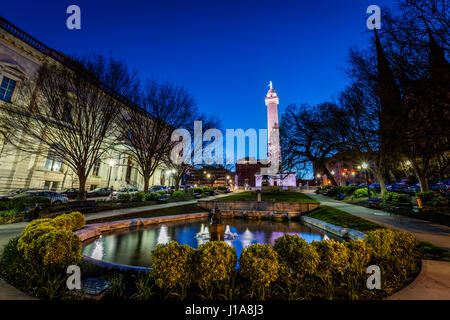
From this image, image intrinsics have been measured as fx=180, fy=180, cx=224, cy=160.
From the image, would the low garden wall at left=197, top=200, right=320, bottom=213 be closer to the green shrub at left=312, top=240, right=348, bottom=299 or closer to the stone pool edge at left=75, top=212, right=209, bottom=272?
the stone pool edge at left=75, top=212, right=209, bottom=272

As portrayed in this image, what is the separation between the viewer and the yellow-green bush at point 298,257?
350 cm

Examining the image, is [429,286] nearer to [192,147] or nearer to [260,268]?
[260,268]

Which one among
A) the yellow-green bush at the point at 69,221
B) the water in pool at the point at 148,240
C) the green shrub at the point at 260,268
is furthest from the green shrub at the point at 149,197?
the green shrub at the point at 260,268

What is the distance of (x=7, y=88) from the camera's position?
2289 cm

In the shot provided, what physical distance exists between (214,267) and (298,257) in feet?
5.52

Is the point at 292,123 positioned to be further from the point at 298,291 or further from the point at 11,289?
the point at 11,289

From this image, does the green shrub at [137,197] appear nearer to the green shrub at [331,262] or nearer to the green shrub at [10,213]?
the green shrub at [10,213]

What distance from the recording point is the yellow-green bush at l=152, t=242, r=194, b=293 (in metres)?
3.27

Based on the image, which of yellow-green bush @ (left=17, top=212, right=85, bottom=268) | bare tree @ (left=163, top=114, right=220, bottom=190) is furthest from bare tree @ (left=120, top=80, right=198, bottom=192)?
yellow-green bush @ (left=17, top=212, right=85, bottom=268)

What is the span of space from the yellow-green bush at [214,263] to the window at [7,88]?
34.2 m

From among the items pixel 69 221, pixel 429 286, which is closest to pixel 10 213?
pixel 69 221

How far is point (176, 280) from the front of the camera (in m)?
3.27
